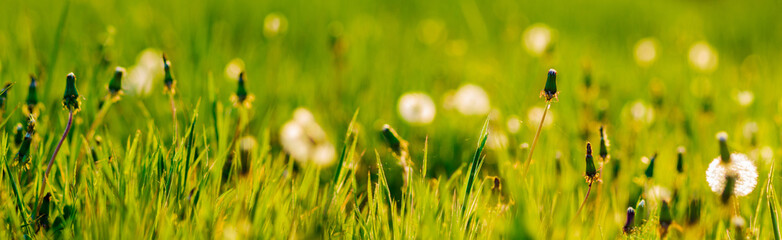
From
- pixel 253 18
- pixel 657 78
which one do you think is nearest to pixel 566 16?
pixel 657 78

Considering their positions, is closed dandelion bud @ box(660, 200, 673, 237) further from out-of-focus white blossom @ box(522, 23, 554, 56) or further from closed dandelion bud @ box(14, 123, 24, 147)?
out-of-focus white blossom @ box(522, 23, 554, 56)

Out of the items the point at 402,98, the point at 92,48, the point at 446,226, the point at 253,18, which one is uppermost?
the point at 253,18

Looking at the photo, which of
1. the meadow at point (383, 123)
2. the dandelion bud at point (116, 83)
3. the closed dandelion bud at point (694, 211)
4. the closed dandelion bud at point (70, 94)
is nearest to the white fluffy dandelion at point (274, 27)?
the meadow at point (383, 123)

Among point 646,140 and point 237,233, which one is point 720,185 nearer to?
point 646,140

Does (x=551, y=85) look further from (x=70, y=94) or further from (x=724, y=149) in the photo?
(x=70, y=94)

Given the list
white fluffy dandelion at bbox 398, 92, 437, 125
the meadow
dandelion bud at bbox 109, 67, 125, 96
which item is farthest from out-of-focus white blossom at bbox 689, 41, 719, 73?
dandelion bud at bbox 109, 67, 125, 96

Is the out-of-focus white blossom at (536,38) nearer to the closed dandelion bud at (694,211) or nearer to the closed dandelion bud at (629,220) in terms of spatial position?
the closed dandelion bud at (694,211)
